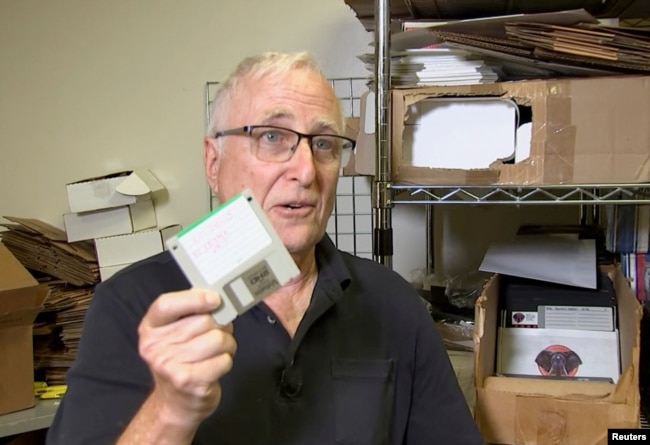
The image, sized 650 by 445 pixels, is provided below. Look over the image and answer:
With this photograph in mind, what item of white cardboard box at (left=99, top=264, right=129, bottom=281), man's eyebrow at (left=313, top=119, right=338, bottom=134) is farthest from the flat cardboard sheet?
white cardboard box at (left=99, top=264, right=129, bottom=281)

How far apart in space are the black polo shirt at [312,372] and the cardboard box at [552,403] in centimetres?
7

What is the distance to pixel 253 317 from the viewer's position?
0.97m

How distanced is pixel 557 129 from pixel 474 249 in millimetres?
686

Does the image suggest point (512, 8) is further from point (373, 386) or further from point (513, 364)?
point (373, 386)

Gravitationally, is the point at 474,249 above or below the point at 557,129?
below

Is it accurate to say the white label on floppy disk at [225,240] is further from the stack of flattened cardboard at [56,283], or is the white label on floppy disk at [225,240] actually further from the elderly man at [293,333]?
the stack of flattened cardboard at [56,283]

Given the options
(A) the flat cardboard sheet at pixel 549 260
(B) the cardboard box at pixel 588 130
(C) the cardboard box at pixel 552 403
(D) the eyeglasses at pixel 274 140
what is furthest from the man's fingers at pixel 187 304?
(A) the flat cardboard sheet at pixel 549 260

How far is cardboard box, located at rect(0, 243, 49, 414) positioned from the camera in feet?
4.53

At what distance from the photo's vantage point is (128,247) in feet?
5.69

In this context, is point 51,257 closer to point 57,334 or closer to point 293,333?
point 57,334

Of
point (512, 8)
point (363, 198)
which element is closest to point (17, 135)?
point (363, 198)

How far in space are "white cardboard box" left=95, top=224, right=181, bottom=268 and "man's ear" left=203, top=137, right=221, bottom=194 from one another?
0.70m

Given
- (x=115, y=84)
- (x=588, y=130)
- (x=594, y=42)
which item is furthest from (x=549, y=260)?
(x=115, y=84)

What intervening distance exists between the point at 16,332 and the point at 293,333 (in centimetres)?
78
